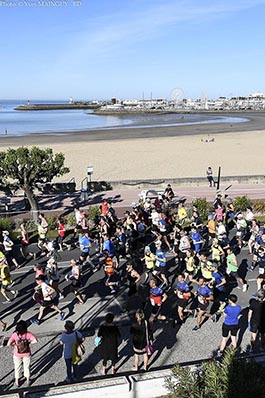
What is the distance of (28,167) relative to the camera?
63.5 feet

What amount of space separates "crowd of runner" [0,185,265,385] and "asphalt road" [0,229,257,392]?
184mm

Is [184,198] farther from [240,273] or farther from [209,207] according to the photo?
[240,273]

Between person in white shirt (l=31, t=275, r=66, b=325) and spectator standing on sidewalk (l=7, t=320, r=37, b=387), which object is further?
person in white shirt (l=31, t=275, r=66, b=325)

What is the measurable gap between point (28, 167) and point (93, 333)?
10.9 meters

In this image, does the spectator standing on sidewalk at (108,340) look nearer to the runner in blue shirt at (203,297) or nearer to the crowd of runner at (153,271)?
the crowd of runner at (153,271)

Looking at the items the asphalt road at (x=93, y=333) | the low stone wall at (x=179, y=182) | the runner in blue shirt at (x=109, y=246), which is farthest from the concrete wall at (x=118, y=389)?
the low stone wall at (x=179, y=182)

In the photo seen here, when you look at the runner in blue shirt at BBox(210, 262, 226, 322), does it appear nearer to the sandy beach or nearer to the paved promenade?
the paved promenade

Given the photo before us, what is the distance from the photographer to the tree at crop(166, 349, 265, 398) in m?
6.61

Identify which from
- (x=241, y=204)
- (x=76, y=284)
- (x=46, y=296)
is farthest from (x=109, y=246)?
(x=241, y=204)

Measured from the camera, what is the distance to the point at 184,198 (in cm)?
2406

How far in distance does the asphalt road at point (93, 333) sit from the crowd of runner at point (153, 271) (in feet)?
0.60

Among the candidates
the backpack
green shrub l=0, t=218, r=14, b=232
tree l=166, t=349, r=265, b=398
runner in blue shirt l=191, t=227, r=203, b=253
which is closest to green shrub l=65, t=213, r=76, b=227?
green shrub l=0, t=218, r=14, b=232

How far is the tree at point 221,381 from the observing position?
6.61m

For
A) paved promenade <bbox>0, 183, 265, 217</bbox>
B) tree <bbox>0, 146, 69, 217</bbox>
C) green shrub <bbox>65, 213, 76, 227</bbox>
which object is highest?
tree <bbox>0, 146, 69, 217</bbox>
